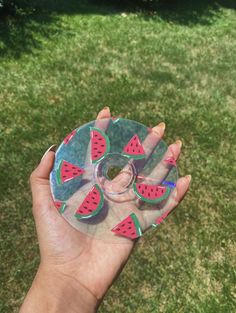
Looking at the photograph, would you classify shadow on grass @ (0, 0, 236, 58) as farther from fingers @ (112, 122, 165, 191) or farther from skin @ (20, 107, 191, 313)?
skin @ (20, 107, 191, 313)

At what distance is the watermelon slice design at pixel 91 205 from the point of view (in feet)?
14.1

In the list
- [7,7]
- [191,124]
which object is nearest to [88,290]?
[191,124]

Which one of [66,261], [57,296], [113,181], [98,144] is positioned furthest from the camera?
[113,181]

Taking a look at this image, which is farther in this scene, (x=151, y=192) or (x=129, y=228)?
(x=151, y=192)

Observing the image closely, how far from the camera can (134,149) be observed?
4.83m

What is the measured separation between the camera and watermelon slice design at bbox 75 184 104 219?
429 centimetres

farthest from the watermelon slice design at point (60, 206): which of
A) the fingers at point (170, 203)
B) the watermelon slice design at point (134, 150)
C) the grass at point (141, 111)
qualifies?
the grass at point (141, 111)

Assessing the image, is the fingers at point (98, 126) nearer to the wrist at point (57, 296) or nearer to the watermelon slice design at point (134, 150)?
the watermelon slice design at point (134, 150)

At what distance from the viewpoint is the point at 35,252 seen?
601 centimetres

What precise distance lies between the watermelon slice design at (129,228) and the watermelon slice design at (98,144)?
2.45ft

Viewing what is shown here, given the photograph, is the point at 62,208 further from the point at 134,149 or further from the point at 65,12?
the point at 65,12

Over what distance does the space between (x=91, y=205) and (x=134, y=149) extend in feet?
2.72

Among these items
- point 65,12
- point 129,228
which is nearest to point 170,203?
point 129,228

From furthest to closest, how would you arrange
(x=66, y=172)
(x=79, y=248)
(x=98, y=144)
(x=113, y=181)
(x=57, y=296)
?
1. (x=113, y=181)
2. (x=98, y=144)
3. (x=66, y=172)
4. (x=79, y=248)
5. (x=57, y=296)
